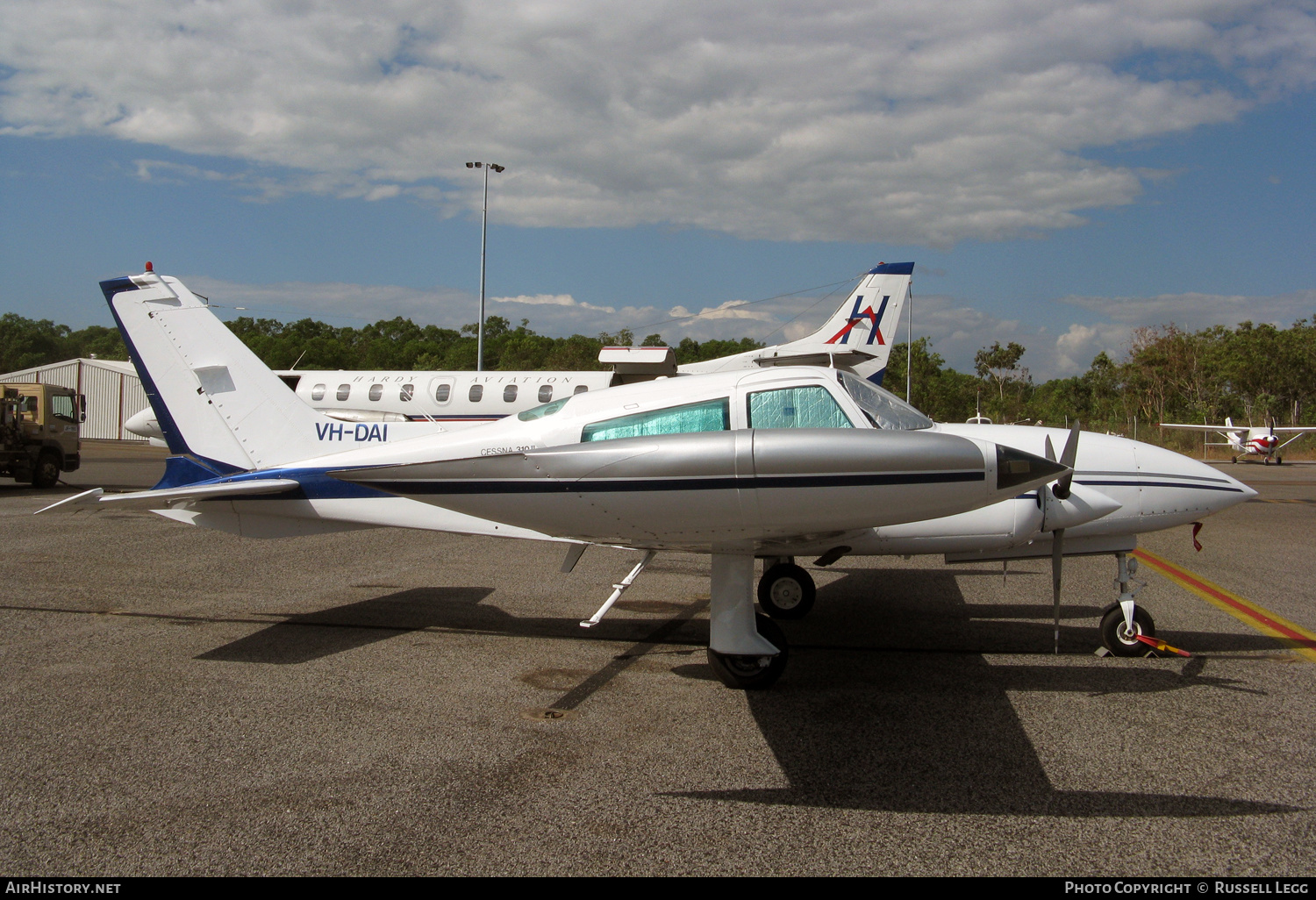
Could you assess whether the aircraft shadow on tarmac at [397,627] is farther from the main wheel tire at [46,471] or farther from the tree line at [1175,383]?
the tree line at [1175,383]

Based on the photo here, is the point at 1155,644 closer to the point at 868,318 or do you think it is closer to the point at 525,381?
the point at 868,318

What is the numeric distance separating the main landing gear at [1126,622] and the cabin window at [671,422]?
3182 mm

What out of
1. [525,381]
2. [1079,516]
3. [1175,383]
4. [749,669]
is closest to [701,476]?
[749,669]

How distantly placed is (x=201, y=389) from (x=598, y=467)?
15.3 ft

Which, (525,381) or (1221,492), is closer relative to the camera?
(1221,492)

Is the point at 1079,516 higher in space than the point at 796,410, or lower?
lower

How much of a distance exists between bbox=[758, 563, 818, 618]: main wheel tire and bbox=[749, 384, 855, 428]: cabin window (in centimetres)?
240

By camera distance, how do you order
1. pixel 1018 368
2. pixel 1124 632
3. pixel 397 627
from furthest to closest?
pixel 1018 368
pixel 397 627
pixel 1124 632

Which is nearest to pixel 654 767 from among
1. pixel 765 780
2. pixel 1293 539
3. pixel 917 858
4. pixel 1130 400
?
pixel 765 780

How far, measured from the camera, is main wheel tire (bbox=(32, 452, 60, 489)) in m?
19.0

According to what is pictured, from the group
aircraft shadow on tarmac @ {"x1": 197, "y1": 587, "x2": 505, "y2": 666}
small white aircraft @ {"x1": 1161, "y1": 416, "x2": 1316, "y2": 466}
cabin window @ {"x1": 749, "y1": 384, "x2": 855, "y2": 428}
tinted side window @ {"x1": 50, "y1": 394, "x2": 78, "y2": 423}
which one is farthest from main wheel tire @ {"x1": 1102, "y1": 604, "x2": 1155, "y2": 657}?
small white aircraft @ {"x1": 1161, "y1": 416, "x2": 1316, "y2": 466}

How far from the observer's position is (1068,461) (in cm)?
568

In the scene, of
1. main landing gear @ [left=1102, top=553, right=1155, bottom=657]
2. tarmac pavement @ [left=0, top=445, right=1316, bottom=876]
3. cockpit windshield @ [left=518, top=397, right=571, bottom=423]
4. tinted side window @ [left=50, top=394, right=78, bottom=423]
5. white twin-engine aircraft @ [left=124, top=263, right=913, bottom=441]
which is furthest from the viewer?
white twin-engine aircraft @ [left=124, top=263, right=913, bottom=441]

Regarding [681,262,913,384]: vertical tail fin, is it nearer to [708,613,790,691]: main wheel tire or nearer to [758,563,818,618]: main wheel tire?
[758,563,818,618]: main wheel tire
